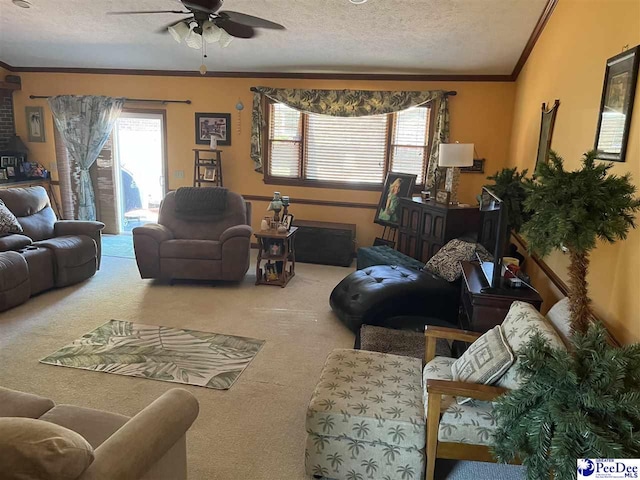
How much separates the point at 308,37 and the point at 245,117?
1.79 metres

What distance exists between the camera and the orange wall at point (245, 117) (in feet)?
18.2

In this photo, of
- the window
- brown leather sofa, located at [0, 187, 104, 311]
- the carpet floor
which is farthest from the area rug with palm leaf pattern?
the window

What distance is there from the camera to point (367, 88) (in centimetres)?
576

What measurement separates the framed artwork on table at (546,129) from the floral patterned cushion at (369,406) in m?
2.09

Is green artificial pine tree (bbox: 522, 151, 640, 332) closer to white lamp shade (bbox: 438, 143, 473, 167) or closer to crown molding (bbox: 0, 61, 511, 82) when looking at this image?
white lamp shade (bbox: 438, 143, 473, 167)

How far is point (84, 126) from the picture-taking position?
21.4 ft

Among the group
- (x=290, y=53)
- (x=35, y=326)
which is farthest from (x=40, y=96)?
(x=35, y=326)

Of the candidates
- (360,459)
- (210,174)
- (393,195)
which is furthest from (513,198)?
(210,174)

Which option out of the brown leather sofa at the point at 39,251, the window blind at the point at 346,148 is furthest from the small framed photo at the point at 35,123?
the window blind at the point at 346,148

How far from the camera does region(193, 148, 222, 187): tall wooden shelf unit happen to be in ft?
20.8

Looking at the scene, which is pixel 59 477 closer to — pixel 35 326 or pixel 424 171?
pixel 35 326

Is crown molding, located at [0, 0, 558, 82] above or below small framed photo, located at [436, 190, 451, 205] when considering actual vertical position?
above

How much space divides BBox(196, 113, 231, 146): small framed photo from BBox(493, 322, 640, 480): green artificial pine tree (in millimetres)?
5510

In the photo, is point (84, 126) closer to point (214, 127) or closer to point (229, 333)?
point (214, 127)
